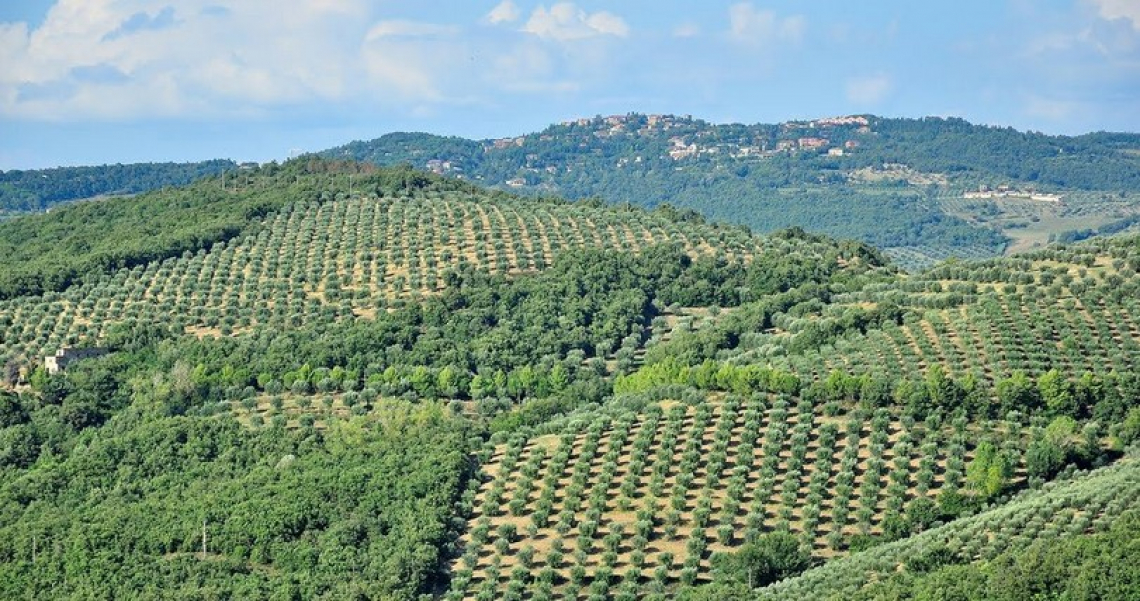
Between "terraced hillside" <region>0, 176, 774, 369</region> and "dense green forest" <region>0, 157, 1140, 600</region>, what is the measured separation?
261mm

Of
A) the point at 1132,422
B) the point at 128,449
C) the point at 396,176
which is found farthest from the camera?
the point at 396,176

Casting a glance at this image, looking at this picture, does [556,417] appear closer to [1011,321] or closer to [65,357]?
[1011,321]

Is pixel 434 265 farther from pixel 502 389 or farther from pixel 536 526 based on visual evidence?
pixel 536 526

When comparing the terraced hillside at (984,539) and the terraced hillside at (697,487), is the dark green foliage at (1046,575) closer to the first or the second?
the terraced hillside at (984,539)

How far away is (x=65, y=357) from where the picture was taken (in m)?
81.5

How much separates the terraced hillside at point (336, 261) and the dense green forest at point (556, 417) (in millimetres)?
261

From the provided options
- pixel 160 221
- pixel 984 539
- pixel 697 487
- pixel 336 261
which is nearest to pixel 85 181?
pixel 160 221

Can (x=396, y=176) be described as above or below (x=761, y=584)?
above

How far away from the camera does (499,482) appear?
6425 centimetres

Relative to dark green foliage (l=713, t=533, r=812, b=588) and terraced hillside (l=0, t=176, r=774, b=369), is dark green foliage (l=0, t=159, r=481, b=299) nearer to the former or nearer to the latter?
terraced hillside (l=0, t=176, r=774, b=369)

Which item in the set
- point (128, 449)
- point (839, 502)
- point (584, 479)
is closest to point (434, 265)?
point (128, 449)

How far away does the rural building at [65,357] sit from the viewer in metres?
80.8

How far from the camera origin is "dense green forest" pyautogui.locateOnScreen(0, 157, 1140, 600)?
187ft

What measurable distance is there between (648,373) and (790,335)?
23.1 ft
